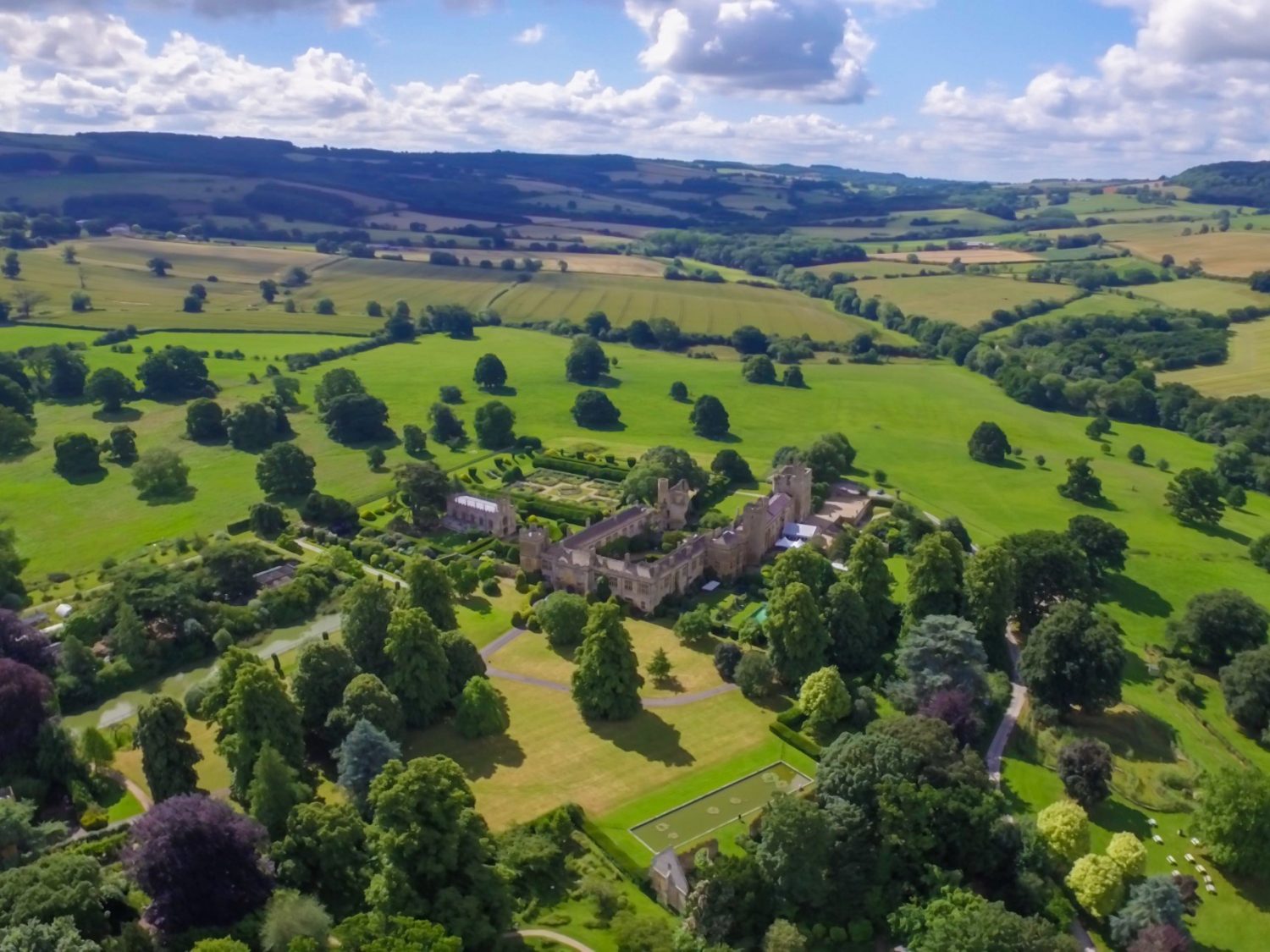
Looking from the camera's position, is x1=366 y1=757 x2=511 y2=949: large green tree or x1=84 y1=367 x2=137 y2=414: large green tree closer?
x1=366 y1=757 x2=511 y2=949: large green tree

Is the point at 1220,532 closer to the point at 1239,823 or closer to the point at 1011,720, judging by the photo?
the point at 1011,720

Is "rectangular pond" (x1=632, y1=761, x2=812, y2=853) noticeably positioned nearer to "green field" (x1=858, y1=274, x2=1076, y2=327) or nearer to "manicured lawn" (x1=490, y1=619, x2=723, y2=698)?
"manicured lawn" (x1=490, y1=619, x2=723, y2=698)

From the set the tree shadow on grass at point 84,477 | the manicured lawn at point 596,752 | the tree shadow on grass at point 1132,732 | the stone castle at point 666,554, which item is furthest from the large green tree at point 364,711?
the tree shadow on grass at point 84,477

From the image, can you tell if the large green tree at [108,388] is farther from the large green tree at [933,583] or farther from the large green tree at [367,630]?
the large green tree at [933,583]

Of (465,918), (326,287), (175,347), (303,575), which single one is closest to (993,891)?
(465,918)

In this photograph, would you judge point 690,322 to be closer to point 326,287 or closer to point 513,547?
point 326,287

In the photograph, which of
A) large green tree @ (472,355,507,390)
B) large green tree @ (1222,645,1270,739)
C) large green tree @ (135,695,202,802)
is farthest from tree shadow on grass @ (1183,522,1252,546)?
large green tree @ (135,695,202,802)
